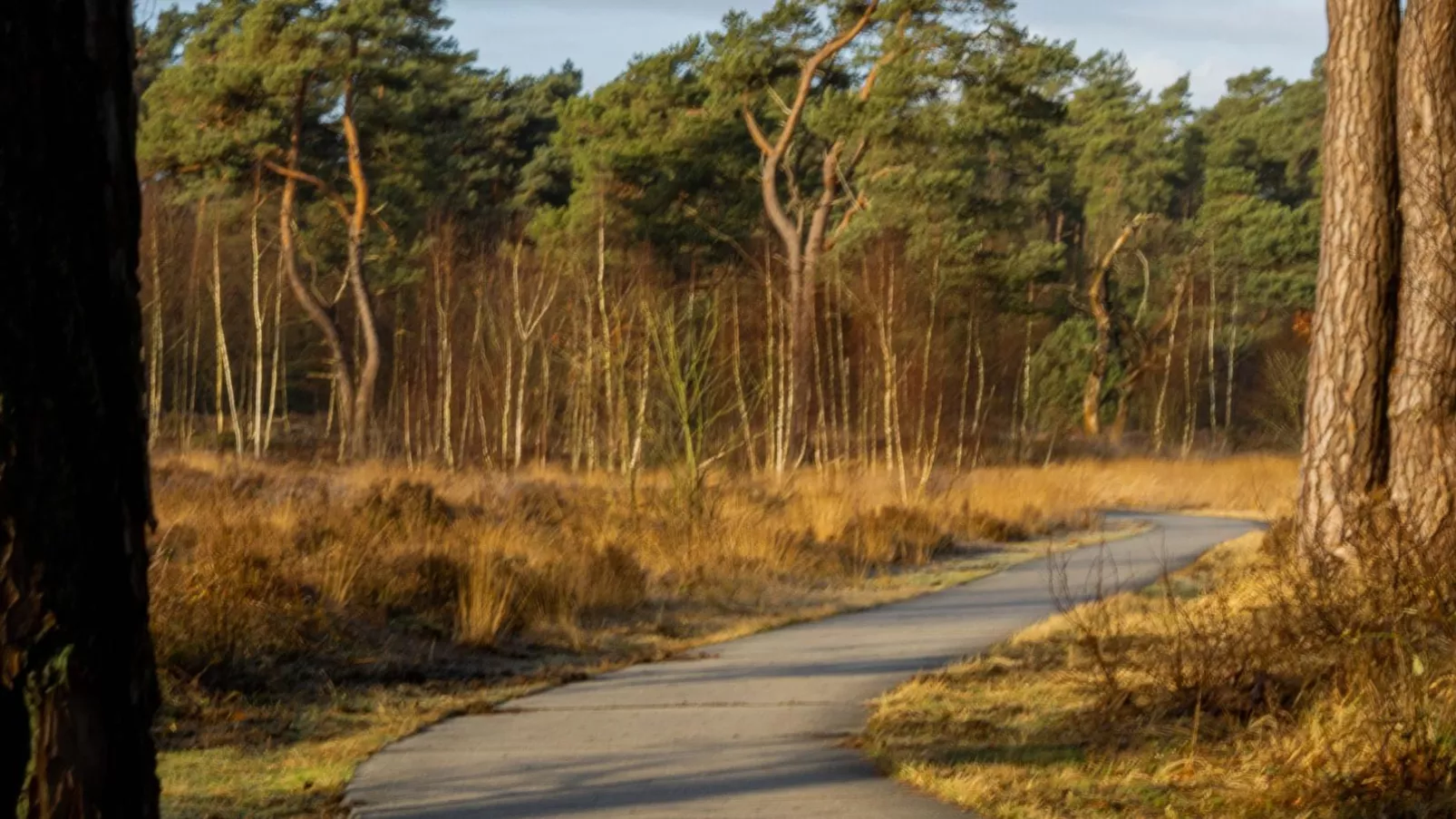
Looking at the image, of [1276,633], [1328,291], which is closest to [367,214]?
[1328,291]

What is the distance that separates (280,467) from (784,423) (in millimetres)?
10404

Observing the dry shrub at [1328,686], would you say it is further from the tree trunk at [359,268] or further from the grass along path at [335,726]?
the tree trunk at [359,268]

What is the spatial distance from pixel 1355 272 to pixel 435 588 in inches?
269

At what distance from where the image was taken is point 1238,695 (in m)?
8.61

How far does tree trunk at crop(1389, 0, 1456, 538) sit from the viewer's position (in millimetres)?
11391

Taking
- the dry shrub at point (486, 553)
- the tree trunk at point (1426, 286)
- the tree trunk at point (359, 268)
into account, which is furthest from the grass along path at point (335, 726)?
the tree trunk at point (359, 268)

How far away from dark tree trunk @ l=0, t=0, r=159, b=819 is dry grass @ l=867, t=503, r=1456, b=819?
3.98 m

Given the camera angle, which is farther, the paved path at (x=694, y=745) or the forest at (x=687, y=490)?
the paved path at (x=694, y=745)

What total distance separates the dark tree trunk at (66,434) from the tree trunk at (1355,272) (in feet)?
30.0

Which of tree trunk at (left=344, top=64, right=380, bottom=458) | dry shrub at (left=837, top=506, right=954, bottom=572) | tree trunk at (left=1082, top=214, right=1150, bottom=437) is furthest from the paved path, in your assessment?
tree trunk at (left=1082, top=214, right=1150, bottom=437)

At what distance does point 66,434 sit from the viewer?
4.34 meters

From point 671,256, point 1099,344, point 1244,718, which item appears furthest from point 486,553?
point 1099,344

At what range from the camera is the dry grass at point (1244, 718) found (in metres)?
7.33

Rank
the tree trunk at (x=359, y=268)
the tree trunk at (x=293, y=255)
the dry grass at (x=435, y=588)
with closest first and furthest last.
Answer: the dry grass at (x=435, y=588) < the tree trunk at (x=293, y=255) < the tree trunk at (x=359, y=268)
